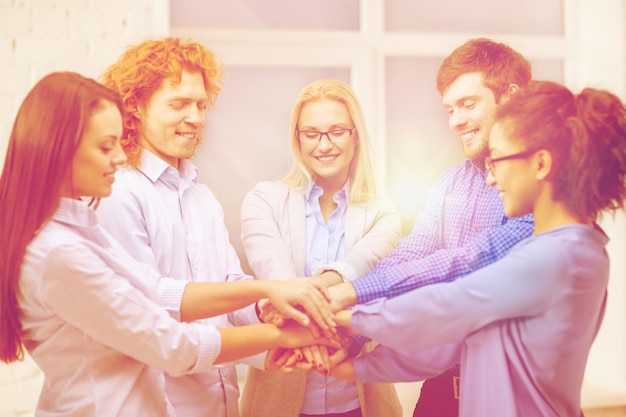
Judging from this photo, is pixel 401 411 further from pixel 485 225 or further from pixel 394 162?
pixel 394 162

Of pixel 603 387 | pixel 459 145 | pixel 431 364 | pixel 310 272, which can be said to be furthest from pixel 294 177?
pixel 603 387

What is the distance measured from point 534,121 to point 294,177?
86 centimetres

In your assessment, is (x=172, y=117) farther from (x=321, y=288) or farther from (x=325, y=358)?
(x=325, y=358)

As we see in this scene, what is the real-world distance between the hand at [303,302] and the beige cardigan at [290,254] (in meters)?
0.19

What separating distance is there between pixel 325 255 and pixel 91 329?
84 cm

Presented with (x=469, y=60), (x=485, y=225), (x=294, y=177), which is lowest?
(x=485, y=225)

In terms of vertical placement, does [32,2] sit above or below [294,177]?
above

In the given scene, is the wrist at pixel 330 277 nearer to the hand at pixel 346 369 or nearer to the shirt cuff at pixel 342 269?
the shirt cuff at pixel 342 269

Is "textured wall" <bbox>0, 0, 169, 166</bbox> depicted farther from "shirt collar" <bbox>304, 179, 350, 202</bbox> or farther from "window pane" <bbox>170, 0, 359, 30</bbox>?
"shirt collar" <bbox>304, 179, 350, 202</bbox>

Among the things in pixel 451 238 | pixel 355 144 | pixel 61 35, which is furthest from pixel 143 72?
pixel 451 238

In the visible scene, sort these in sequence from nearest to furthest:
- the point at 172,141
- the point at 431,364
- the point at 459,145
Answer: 1. the point at 431,364
2. the point at 172,141
3. the point at 459,145

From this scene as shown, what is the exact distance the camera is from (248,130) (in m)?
2.33

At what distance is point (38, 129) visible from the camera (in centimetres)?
148

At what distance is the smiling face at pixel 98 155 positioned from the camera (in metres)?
1.53
